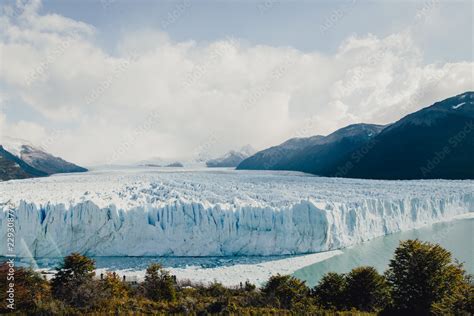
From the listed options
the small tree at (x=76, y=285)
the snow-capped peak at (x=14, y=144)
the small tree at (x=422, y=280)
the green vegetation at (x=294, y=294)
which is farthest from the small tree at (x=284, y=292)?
the snow-capped peak at (x=14, y=144)

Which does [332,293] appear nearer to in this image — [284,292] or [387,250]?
[284,292]

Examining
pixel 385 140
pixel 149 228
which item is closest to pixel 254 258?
pixel 149 228

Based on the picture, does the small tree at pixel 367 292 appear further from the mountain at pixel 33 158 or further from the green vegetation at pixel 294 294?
the mountain at pixel 33 158

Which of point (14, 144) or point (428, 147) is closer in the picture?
point (428, 147)

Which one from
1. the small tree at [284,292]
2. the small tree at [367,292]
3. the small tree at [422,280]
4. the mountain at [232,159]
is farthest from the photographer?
the mountain at [232,159]

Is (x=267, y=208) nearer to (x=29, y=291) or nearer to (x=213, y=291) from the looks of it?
(x=213, y=291)

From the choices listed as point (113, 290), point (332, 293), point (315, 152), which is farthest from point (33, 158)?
point (332, 293)

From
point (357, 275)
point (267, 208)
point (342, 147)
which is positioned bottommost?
point (357, 275)
